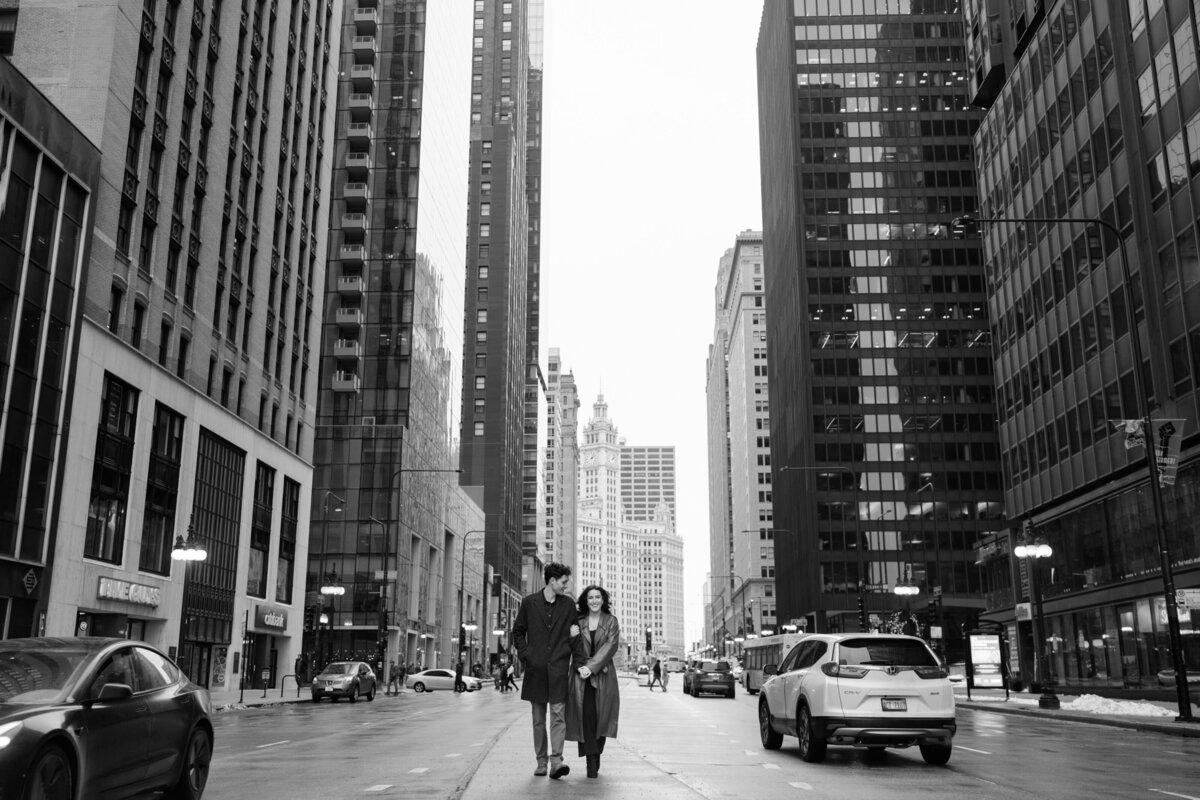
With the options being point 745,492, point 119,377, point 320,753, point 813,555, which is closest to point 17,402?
point 119,377

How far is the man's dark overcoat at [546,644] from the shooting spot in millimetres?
11180

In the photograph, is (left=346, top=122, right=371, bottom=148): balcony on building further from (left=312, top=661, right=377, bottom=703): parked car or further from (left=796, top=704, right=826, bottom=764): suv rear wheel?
(left=796, top=704, right=826, bottom=764): suv rear wheel

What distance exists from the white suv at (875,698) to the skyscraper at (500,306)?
106244mm

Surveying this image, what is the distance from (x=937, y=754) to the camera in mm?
14406

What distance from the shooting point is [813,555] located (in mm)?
104500

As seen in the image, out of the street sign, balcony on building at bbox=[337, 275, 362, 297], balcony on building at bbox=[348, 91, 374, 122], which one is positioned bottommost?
the street sign

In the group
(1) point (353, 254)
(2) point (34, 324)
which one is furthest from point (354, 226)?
(2) point (34, 324)

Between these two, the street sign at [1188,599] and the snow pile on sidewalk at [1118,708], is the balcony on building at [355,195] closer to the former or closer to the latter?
the snow pile on sidewalk at [1118,708]

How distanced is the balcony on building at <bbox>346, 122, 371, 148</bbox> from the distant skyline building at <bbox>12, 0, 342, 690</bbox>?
18021 millimetres

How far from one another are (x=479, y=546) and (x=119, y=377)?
7892cm

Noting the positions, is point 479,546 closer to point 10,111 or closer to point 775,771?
point 10,111

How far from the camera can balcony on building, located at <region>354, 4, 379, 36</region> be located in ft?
278

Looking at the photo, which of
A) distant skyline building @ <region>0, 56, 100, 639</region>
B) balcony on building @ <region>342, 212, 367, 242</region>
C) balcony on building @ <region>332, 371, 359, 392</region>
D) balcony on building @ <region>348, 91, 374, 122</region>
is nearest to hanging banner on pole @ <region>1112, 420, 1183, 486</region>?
distant skyline building @ <region>0, 56, 100, 639</region>

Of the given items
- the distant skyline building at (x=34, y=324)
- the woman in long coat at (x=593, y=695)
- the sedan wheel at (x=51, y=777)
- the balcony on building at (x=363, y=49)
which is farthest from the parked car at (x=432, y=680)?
the sedan wheel at (x=51, y=777)
